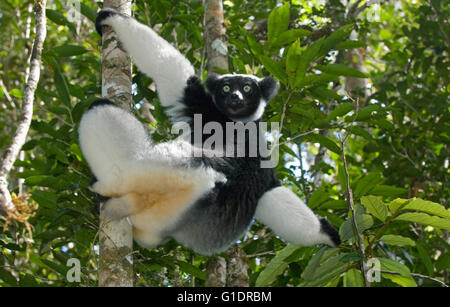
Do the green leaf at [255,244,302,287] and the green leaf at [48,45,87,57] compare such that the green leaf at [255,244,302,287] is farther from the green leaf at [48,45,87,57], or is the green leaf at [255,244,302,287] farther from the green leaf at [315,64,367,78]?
the green leaf at [48,45,87,57]

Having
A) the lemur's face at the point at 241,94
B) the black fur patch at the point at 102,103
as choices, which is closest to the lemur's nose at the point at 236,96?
the lemur's face at the point at 241,94

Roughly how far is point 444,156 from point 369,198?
288 centimetres

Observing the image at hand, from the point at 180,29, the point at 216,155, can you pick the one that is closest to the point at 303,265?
the point at 216,155

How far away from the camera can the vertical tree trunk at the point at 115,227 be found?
2.70 m

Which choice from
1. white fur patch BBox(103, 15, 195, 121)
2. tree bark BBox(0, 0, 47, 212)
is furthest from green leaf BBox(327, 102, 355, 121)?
tree bark BBox(0, 0, 47, 212)

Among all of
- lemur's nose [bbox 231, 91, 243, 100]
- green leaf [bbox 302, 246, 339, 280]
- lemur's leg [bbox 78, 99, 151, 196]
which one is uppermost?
lemur's nose [bbox 231, 91, 243, 100]

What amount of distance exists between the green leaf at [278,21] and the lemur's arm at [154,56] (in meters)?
0.75

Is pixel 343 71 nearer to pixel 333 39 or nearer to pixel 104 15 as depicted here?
pixel 333 39

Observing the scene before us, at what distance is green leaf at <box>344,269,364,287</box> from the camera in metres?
2.70

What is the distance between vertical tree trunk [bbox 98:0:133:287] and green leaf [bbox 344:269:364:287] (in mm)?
1201

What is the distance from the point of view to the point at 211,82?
3.86 m

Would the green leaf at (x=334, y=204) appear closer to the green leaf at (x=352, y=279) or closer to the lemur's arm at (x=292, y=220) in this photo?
the lemur's arm at (x=292, y=220)
